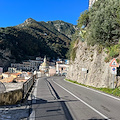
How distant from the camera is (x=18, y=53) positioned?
152 meters

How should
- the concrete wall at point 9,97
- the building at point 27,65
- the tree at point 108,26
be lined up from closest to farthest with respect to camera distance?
the concrete wall at point 9,97
the tree at point 108,26
the building at point 27,65

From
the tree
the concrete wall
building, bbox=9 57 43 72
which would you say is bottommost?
the concrete wall

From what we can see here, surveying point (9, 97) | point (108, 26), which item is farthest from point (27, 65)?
point (9, 97)

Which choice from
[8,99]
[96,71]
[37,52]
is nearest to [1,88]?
[8,99]

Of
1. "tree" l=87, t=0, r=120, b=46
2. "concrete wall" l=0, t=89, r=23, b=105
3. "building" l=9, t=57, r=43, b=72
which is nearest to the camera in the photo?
"concrete wall" l=0, t=89, r=23, b=105

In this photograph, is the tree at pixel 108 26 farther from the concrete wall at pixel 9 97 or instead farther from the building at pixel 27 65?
the building at pixel 27 65

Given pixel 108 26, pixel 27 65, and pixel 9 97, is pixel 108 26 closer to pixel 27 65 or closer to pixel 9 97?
pixel 9 97

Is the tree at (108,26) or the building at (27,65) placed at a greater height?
the tree at (108,26)

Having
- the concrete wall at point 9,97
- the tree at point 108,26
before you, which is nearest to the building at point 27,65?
the tree at point 108,26

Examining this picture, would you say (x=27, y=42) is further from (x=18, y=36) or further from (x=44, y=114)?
(x=44, y=114)

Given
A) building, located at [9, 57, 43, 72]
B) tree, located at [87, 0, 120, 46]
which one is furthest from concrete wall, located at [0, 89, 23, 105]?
building, located at [9, 57, 43, 72]

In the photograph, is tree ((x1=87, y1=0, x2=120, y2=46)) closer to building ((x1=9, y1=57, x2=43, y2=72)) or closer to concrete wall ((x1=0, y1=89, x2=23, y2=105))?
concrete wall ((x1=0, y1=89, x2=23, y2=105))

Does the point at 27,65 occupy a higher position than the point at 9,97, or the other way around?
the point at 27,65

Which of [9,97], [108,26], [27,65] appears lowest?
[9,97]
